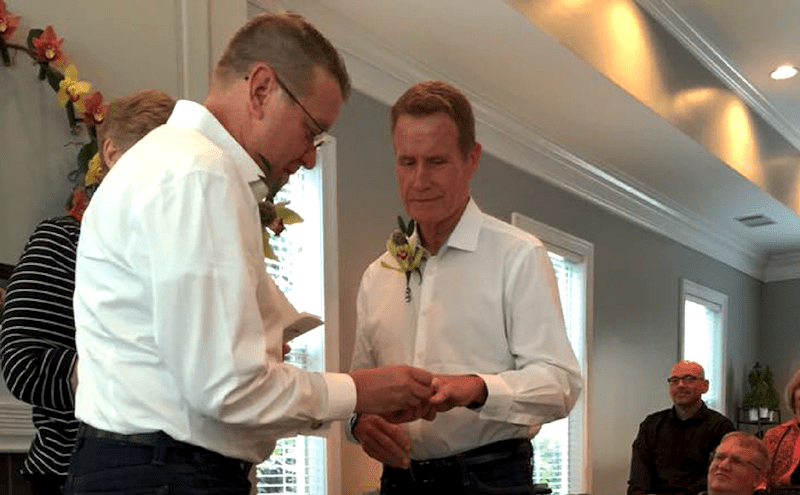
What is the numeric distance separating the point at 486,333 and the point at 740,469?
2.32 metres

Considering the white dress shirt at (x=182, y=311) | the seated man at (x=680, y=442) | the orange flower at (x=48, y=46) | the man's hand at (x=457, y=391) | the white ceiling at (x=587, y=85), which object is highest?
the white ceiling at (x=587, y=85)

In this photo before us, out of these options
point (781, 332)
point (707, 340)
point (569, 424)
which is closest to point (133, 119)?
point (569, 424)

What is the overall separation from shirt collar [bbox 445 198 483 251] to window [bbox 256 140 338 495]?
6.38ft

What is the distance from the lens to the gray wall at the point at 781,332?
353 inches

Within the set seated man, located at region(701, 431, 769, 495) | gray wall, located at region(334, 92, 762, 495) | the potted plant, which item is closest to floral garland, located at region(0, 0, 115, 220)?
gray wall, located at region(334, 92, 762, 495)

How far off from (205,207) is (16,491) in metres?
1.45

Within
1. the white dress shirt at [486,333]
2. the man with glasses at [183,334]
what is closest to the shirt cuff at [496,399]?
the white dress shirt at [486,333]

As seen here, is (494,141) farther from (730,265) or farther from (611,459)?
(730,265)

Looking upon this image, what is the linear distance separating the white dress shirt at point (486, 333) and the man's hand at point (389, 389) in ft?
0.92

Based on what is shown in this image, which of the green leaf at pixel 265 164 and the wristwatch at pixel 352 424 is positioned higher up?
the green leaf at pixel 265 164

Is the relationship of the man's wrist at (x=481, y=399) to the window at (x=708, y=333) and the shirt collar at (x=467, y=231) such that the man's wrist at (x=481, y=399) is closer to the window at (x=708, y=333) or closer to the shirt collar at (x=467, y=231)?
the shirt collar at (x=467, y=231)

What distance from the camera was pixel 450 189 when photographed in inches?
67.9

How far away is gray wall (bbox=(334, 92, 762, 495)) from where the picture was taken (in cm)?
398

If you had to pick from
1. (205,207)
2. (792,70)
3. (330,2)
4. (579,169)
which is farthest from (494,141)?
(205,207)
